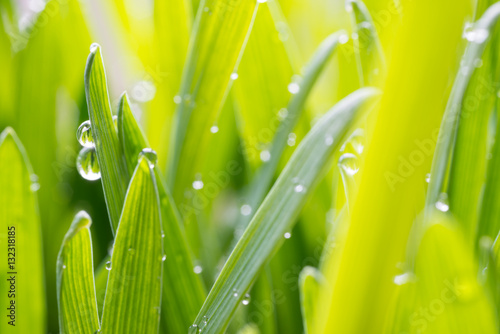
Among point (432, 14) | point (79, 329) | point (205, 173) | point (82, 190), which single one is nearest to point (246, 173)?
point (205, 173)

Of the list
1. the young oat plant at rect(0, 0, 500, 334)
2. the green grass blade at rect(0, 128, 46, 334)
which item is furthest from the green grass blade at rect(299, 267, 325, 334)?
the green grass blade at rect(0, 128, 46, 334)

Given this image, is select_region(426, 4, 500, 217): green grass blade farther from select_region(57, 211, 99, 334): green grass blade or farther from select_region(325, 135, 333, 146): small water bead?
select_region(57, 211, 99, 334): green grass blade

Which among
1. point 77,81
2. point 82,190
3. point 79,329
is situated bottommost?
point 79,329

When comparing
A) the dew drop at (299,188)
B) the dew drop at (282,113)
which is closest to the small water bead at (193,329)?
the dew drop at (299,188)

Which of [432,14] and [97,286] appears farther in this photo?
[97,286]

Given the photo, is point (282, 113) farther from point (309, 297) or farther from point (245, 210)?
point (309, 297)

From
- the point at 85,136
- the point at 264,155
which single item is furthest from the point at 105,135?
the point at 264,155

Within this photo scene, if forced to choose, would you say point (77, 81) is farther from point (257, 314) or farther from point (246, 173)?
point (257, 314)

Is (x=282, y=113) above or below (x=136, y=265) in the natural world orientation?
above
